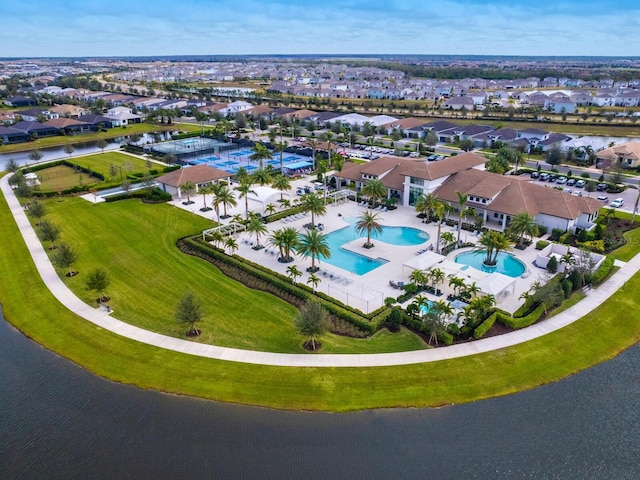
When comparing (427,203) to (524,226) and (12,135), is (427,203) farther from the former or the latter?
(12,135)

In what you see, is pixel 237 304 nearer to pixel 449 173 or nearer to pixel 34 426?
pixel 34 426

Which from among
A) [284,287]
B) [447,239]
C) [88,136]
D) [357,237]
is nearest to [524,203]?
[447,239]

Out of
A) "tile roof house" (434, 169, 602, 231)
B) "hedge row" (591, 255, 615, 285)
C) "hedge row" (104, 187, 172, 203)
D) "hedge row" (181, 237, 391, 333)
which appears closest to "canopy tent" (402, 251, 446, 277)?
"hedge row" (181, 237, 391, 333)

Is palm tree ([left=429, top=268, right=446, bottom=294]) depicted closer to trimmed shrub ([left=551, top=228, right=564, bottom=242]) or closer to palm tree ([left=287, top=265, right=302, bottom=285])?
palm tree ([left=287, top=265, right=302, bottom=285])

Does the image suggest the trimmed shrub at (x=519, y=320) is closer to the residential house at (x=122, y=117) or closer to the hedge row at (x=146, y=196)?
the hedge row at (x=146, y=196)

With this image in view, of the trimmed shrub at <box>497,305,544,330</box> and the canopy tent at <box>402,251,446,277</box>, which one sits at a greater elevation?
the canopy tent at <box>402,251,446,277</box>
